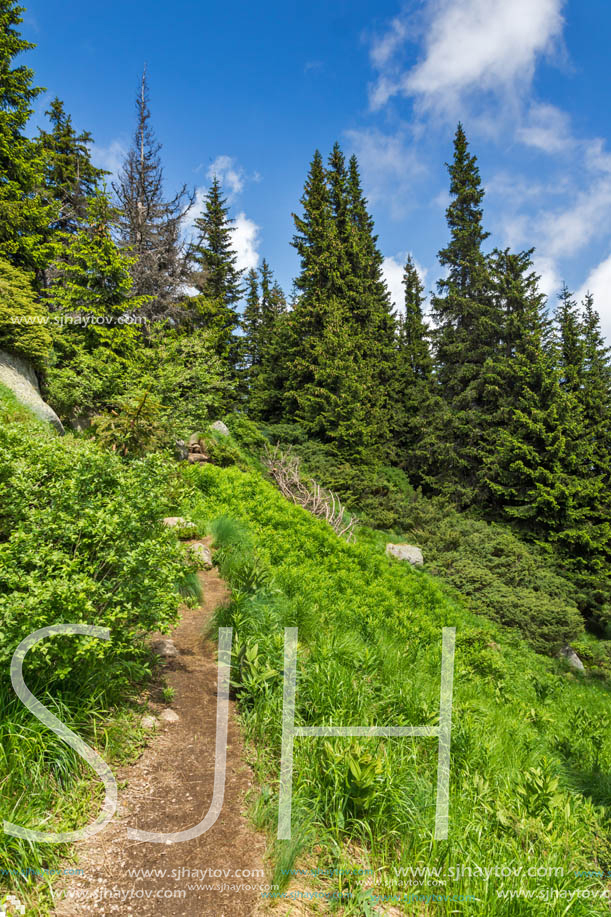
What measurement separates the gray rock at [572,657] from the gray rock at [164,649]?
1111cm

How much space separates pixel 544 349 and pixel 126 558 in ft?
58.7

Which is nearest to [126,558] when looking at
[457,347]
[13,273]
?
[13,273]

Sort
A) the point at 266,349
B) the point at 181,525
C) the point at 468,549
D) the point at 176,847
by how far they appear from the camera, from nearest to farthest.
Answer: the point at 176,847 → the point at 181,525 → the point at 468,549 → the point at 266,349

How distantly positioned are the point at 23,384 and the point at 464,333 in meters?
16.1

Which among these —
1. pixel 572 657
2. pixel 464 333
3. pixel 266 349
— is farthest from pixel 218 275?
pixel 572 657

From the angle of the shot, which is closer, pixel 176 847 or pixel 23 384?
pixel 176 847

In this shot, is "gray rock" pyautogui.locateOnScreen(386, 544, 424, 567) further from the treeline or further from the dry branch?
the treeline

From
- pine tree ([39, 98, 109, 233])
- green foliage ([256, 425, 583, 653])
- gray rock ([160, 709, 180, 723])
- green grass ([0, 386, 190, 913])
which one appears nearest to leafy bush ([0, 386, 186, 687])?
green grass ([0, 386, 190, 913])

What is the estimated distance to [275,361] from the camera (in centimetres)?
2311

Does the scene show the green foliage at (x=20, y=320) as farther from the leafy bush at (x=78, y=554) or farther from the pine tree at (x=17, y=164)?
the leafy bush at (x=78, y=554)

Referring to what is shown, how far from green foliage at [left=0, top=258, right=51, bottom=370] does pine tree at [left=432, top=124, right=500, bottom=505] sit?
1402cm

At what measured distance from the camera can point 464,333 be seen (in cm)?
1802

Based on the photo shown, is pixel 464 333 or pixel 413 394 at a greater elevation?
pixel 464 333

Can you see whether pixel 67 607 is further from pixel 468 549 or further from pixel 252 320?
pixel 252 320
